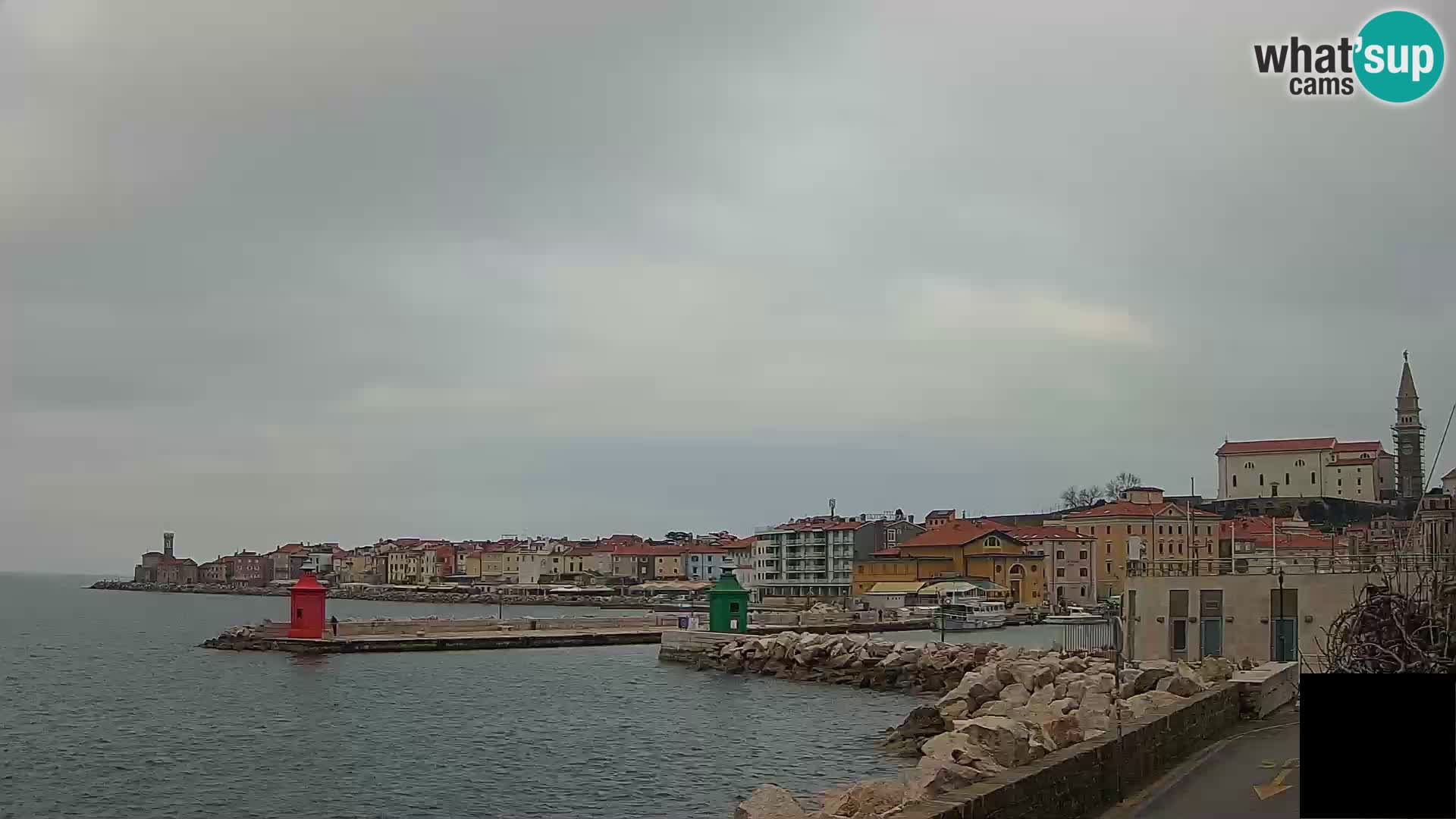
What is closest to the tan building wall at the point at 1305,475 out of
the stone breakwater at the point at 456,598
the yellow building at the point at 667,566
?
the stone breakwater at the point at 456,598

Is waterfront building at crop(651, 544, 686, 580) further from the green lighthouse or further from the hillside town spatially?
the green lighthouse

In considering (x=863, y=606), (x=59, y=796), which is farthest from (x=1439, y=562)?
(x=863, y=606)

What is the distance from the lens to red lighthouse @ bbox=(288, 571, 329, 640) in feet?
196

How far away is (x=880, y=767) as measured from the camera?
2588 cm

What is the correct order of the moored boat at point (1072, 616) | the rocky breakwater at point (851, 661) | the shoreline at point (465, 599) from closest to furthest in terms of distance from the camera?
the rocky breakwater at point (851, 661), the moored boat at point (1072, 616), the shoreline at point (465, 599)

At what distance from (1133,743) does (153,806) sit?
57.3ft

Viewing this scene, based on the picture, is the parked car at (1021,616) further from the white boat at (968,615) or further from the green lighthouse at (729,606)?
the green lighthouse at (729,606)

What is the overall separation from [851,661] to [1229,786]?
35.1 m

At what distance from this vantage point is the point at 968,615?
268 feet

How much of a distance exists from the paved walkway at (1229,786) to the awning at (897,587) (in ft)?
272

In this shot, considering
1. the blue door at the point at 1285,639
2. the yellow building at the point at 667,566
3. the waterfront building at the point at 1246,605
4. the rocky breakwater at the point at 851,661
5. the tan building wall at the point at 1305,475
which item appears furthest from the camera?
the yellow building at the point at 667,566

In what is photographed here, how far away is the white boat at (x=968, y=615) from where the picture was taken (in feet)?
259

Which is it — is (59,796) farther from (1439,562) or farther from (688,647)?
(688,647)

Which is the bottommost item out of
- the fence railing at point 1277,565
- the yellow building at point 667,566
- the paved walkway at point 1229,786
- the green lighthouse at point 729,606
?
the yellow building at point 667,566
